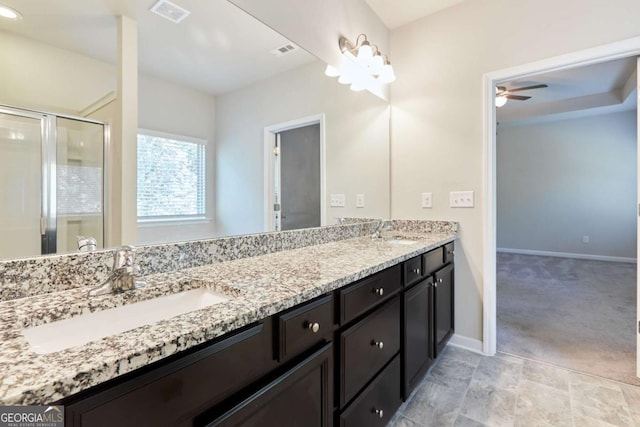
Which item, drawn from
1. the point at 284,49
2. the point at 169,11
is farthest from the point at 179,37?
the point at 284,49

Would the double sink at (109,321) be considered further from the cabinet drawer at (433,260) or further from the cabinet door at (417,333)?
the cabinet drawer at (433,260)

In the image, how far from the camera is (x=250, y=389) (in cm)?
73

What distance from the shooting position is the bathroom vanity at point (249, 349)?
49 cm

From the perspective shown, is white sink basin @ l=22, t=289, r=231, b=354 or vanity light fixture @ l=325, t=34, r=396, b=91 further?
vanity light fixture @ l=325, t=34, r=396, b=91

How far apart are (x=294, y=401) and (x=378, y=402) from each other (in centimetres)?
62

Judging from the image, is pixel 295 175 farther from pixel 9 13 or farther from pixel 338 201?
pixel 9 13

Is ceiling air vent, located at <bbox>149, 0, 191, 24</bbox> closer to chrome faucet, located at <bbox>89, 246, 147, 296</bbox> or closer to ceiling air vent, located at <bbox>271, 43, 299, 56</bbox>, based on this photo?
ceiling air vent, located at <bbox>271, 43, 299, 56</bbox>

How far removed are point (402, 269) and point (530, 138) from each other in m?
6.01

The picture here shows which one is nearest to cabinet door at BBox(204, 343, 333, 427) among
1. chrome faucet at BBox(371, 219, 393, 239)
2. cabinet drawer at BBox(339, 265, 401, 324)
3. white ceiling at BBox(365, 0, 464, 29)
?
cabinet drawer at BBox(339, 265, 401, 324)

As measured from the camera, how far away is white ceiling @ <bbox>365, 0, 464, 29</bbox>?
229 centimetres

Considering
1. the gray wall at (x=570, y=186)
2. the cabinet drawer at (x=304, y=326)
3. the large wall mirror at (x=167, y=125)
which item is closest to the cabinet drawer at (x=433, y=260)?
the large wall mirror at (x=167, y=125)

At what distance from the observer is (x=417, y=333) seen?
163 centimetres

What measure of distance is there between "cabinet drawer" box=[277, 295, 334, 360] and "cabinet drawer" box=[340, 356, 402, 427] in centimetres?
37

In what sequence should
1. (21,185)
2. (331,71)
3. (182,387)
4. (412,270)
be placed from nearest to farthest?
(182,387) → (21,185) → (412,270) → (331,71)
